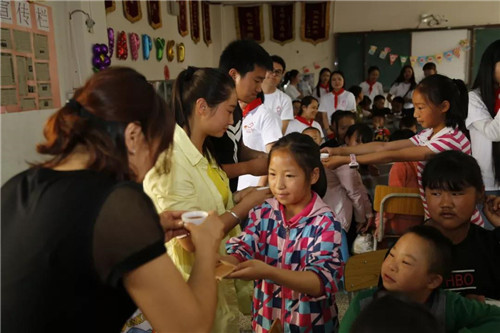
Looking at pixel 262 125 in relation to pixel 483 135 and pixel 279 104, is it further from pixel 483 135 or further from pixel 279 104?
pixel 483 135

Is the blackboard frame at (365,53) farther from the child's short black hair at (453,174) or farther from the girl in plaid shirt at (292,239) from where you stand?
the girl in plaid shirt at (292,239)

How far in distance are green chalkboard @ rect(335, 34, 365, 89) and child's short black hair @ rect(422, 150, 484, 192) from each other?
7.05 meters

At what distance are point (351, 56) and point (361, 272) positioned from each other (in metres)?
7.50

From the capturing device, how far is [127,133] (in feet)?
2.82

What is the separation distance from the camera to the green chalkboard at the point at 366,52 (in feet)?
27.1

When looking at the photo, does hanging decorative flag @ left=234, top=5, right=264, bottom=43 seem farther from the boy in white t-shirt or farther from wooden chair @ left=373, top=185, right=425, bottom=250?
wooden chair @ left=373, top=185, right=425, bottom=250

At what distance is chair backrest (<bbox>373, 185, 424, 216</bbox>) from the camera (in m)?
2.12

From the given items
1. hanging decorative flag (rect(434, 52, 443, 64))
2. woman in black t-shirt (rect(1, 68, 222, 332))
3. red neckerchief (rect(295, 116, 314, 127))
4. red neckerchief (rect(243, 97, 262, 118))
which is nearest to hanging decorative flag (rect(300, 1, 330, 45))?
hanging decorative flag (rect(434, 52, 443, 64))

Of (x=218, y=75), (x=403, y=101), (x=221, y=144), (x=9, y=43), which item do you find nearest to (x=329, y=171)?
(x=221, y=144)

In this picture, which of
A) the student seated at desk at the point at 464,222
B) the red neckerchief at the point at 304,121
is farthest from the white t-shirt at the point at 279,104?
the student seated at desk at the point at 464,222

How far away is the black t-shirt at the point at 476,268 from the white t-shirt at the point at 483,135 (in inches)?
28.7

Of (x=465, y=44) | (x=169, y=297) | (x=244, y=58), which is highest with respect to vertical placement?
(x=465, y=44)

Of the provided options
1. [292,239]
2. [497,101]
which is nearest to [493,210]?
[497,101]

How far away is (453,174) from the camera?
1.59m
